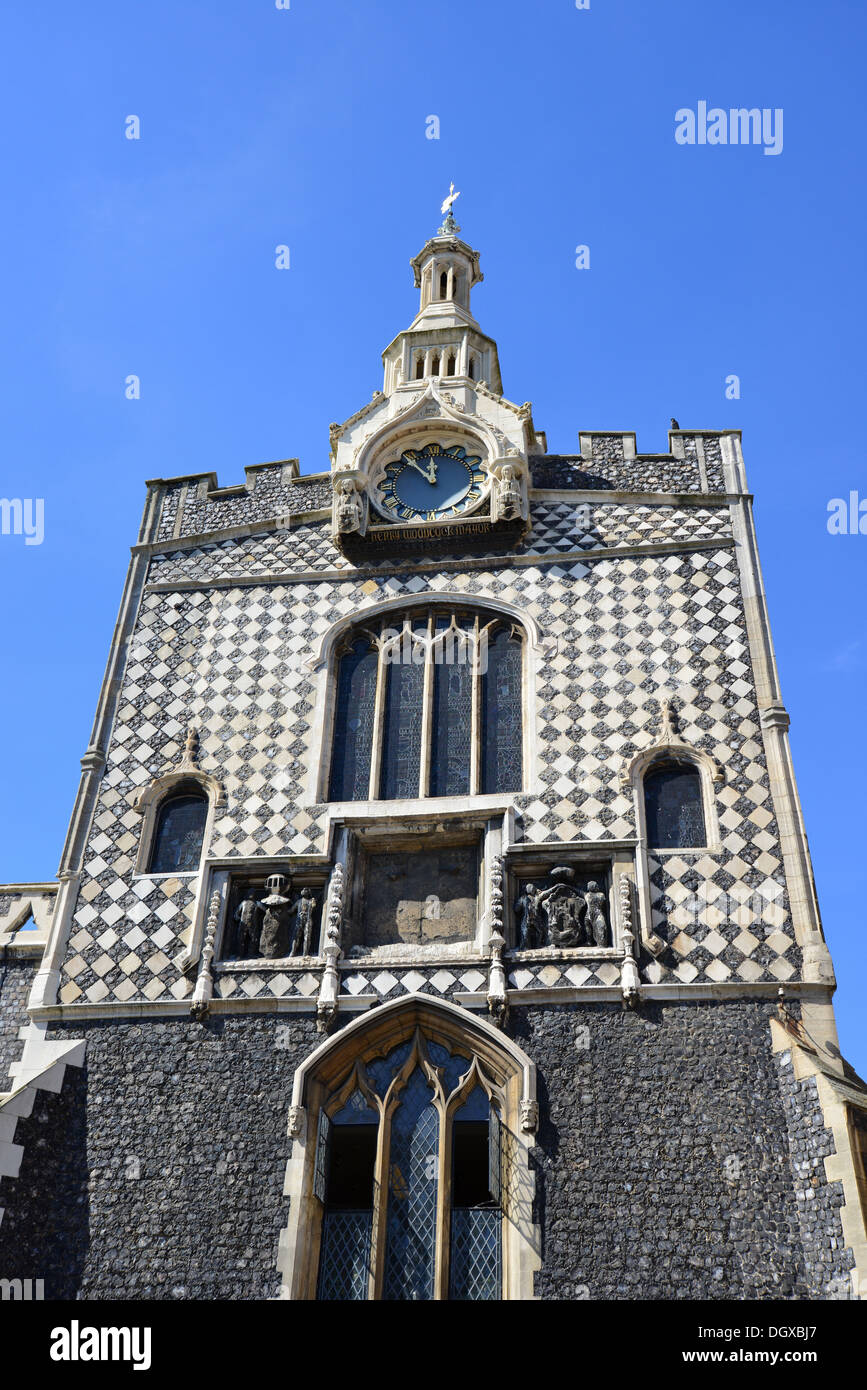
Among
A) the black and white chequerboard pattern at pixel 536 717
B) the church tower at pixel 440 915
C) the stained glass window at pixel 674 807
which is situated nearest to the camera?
the church tower at pixel 440 915

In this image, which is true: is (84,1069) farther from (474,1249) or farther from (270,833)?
(474,1249)

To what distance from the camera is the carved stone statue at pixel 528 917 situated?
14930 mm

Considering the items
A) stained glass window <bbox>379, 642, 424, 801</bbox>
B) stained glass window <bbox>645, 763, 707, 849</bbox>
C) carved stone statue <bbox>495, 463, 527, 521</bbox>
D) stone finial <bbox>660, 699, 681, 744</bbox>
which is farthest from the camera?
carved stone statue <bbox>495, 463, 527, 521</bbox>

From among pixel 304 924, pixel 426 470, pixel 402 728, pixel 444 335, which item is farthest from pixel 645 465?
pixel 304 924

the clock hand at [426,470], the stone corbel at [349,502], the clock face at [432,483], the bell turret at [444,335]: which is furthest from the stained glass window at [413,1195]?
the bell turret at [444,335]

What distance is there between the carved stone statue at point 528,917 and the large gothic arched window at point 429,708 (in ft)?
4.65

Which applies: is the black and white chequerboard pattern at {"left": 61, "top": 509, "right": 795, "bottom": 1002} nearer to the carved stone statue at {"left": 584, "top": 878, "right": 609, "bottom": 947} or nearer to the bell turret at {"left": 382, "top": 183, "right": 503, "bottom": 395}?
the carved stone statue at {"left": 584, "top": 878, "right": 609, "bottom": 947}

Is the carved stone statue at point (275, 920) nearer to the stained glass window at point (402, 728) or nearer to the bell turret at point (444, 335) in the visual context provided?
the stained glass window at point (402, 728)

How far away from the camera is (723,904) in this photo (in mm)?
14789

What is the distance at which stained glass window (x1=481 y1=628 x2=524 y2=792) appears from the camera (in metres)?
16.5

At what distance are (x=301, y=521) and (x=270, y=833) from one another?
5167 mm

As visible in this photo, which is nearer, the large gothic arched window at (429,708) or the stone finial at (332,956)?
the stone finial at (332,956)

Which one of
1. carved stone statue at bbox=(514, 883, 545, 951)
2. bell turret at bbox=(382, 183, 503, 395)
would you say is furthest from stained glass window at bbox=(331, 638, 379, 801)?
bell turret at bbox=(382, 183, 503, 395)

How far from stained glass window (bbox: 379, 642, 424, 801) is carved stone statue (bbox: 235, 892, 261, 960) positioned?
202 cm
